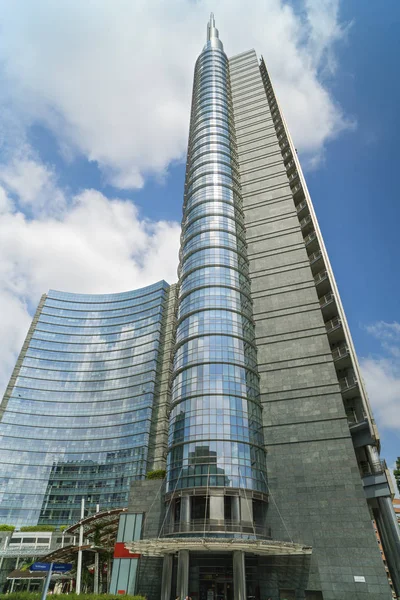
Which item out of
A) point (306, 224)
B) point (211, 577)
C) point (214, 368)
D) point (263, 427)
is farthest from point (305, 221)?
point (211, 577)

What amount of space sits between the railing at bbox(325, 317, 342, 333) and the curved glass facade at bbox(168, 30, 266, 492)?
35.3ft

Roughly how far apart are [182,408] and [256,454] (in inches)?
396

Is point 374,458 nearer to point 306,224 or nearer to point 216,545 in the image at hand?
point 216,545

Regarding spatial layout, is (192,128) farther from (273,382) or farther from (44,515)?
(44,515)

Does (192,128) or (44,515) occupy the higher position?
(192,128)

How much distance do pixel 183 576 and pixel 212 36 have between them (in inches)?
4998

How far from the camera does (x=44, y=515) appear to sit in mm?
87500

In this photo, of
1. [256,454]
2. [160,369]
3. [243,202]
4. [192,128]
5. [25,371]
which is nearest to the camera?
[256,454]

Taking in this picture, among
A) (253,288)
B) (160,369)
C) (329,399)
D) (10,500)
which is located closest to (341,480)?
(329,399)

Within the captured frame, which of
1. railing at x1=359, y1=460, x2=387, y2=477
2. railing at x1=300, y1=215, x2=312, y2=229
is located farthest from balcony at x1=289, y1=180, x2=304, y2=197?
railing at x1=359, y1=460, x2=387, y2=477

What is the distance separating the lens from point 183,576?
32.7 metres

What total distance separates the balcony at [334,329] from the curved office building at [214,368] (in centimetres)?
1071

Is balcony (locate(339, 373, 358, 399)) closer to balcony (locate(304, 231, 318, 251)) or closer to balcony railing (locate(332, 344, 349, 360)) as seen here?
balcony railing (locate(332, 344, 349, 360))

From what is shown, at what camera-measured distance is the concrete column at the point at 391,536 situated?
35.3 m
